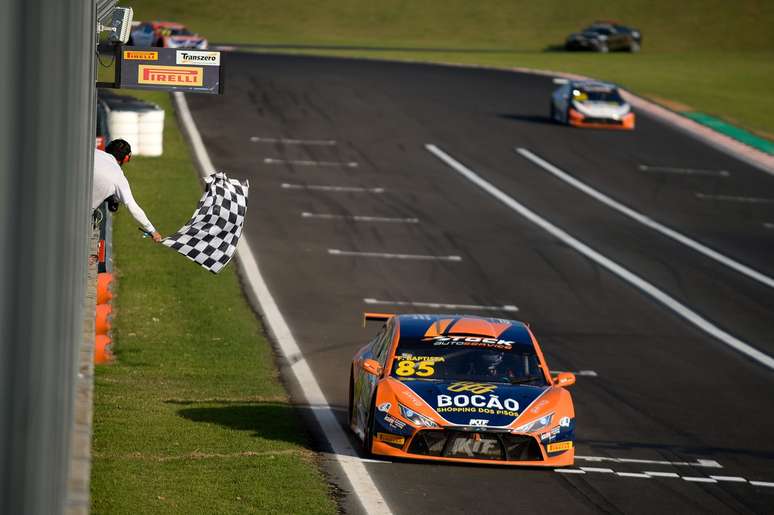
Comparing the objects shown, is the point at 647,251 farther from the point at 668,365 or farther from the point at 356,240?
the point at 668,365

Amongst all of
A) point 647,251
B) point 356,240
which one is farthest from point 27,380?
point 647,251

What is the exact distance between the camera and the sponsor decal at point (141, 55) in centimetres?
1326

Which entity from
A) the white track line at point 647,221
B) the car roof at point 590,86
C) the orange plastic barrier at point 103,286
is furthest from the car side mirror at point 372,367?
the car roof at point 590,86

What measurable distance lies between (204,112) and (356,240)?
1569cm

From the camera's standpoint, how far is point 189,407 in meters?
15.1

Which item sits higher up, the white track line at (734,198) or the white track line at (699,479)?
the white track line at (699,479)

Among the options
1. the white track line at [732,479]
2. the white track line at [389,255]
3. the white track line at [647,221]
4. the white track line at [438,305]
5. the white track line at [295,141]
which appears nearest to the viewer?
the white track line at [732,479]

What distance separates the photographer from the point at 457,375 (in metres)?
13.6

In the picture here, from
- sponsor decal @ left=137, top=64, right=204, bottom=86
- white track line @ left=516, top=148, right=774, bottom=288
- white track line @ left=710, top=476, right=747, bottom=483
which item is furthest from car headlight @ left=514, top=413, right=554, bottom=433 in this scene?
white track line @ left=516, top=148, right=774, bottom=288

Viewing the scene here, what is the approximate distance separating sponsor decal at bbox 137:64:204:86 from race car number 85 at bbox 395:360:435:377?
3.28 meters

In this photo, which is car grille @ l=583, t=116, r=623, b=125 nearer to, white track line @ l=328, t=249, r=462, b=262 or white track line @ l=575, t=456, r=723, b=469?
white track line @ l=328, t=249, r=462, b=262

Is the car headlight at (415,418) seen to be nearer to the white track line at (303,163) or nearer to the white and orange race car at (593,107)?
the white track line at (303,163)

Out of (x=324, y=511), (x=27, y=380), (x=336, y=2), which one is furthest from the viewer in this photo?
(x=336, y=2)

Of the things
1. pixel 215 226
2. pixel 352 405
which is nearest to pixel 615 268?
pixel 352 405
